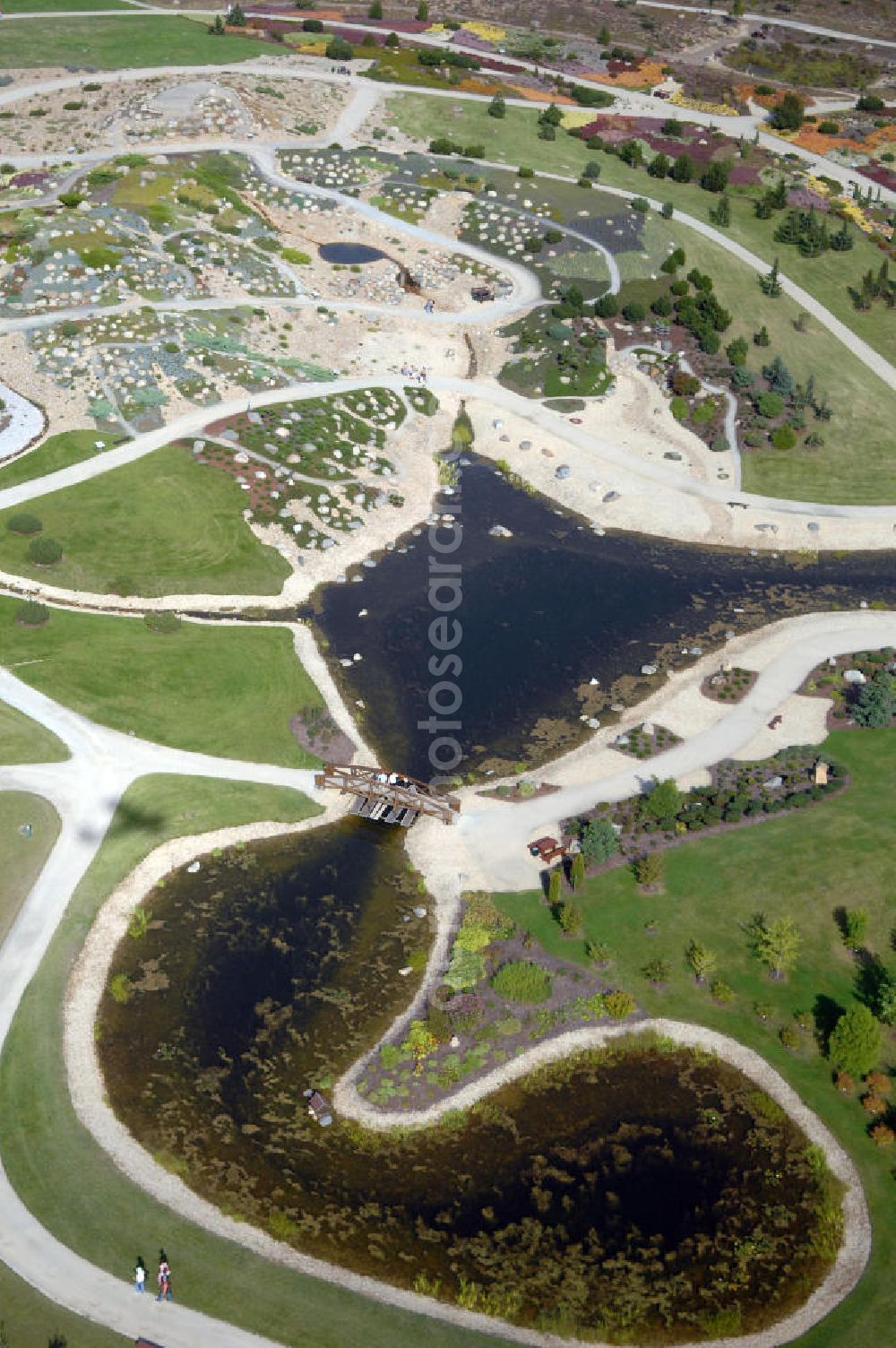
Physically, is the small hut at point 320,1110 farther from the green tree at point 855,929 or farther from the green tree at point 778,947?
the green tree at point 855,929

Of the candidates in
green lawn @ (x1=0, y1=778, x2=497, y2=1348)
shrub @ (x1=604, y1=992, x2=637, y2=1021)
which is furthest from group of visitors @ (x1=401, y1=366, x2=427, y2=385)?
shrub @ (x1=604, y1=992, x2=637, y2=1021)

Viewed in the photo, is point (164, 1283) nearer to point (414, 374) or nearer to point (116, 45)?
point (414, 374)

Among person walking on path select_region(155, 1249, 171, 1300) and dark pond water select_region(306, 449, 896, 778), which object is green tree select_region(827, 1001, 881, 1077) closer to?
dark pond water select_region(306, 449, 896, 778)

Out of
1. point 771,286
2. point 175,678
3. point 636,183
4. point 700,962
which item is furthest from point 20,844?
point 636,183

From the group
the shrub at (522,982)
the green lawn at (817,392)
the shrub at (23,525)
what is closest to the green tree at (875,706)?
the shrub at (522,982)

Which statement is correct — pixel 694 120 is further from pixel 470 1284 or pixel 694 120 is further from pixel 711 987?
pixel 470 1284

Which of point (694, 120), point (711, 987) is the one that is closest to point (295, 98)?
point (694, 120)
